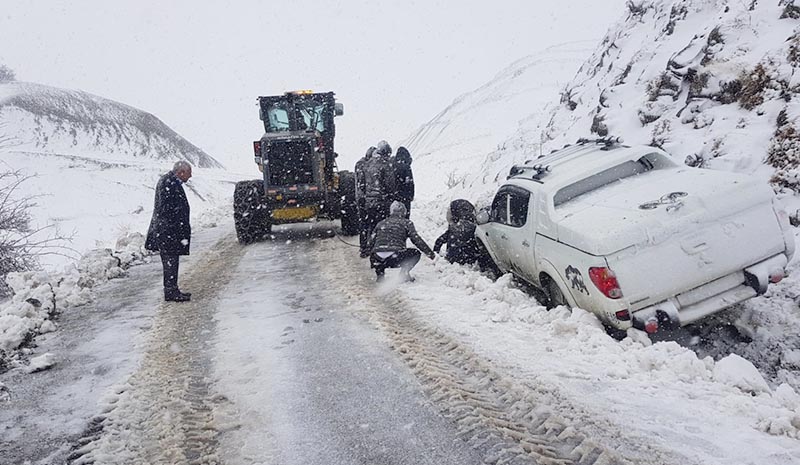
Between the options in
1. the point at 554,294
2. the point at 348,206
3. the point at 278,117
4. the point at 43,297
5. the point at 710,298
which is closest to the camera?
the point at 710,298

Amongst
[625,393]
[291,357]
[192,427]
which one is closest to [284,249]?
[291,357]

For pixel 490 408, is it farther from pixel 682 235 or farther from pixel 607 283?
pixel 682 235

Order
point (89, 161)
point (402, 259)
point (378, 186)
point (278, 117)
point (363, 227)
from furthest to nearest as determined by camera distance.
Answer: point (89, 161) < point (278, 117) < point (363, 227) < point (378, 186) < point (402, 259)

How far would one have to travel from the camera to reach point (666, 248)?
4680mm

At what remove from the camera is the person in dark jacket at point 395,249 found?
7477 mm

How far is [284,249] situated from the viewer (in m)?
11.5

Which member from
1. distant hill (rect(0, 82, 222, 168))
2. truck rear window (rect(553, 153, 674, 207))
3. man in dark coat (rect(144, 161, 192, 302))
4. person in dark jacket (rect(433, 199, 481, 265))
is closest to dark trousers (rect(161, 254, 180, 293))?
man in dark coat (rect(144, 161, 192, 302))

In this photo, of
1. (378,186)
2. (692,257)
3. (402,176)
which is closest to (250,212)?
(378,186)

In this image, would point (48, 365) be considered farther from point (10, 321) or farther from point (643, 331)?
point (643, 331)

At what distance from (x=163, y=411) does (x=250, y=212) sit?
856cm

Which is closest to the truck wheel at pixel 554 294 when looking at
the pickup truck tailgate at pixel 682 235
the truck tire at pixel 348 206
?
the pickup truck tailgate at pixel 682 235

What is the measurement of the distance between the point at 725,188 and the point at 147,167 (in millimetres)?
34723

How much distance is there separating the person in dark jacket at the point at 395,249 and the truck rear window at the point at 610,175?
2136mm

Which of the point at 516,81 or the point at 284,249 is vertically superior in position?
the point at 516,81
